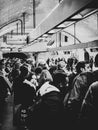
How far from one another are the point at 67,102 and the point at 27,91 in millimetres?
1318

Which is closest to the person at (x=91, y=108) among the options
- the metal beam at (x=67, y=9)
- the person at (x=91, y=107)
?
the person at (x=91, y=107)

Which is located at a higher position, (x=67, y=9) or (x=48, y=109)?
(x=67, y=9)

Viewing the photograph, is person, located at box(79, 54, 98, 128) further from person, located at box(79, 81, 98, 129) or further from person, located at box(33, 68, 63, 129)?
person, located at box(33, 68, 63, 129)

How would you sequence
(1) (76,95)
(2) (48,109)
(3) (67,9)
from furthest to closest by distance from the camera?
(1) (76,95) < (2) (48,109) < (3) (67,9)

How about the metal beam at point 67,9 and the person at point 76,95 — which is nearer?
the metal beam at point 67,9

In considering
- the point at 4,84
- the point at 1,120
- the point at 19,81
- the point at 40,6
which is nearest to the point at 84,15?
the point at 19,81

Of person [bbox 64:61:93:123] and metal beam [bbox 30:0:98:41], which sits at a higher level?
metal beam [bbox 30:0:98:41]

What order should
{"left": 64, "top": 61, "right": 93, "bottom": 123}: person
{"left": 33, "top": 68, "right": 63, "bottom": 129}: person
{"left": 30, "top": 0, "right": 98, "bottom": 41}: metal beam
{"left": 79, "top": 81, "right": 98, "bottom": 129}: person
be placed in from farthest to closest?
{"left": 64, "top": 61, "right": 93, "bottom": 123}: person, {"left": 33, "top": 68, "right": 63, "bottom": 129}: person, {"left": 79, "top": 81, "right": 98, "bottom": 129}: person, {"left": 30, "top": 0, "right": 98, "bottom": 41}: metal beam

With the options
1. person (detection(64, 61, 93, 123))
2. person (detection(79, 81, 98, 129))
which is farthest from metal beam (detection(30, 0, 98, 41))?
person (detection(64, 61, 93, 123))

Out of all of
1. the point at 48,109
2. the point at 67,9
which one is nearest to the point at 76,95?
the point at 48,109

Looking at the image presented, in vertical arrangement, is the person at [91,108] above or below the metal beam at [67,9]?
below

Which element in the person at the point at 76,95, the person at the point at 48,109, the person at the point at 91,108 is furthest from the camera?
the person at the point at 76,95

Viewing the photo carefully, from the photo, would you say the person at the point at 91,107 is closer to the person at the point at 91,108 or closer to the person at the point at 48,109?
the person at the point at 91,108

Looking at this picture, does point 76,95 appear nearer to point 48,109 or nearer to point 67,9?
point 48,109
